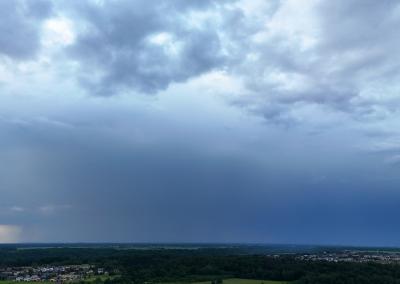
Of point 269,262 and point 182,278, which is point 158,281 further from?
point 269,262

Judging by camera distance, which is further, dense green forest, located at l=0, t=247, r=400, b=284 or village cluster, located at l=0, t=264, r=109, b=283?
village cluster, located at l=0, t=264, r=109, b=283

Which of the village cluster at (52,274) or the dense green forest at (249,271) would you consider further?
the village cluster at (52,274)

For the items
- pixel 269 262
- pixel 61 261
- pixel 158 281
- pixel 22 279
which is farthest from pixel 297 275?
pixel 61 261

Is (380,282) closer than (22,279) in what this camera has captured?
Yes

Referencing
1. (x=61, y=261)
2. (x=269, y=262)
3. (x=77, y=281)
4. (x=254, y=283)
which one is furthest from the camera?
(x=61, y=261)

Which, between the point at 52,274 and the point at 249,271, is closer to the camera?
the point at 249,271

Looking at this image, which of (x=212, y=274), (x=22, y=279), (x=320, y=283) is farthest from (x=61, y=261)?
(x=320, y=283)

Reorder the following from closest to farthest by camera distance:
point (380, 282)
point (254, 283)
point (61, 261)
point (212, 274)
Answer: point (380, 282) → point (254, 283) → point (212, 274) → point (61, 261)
